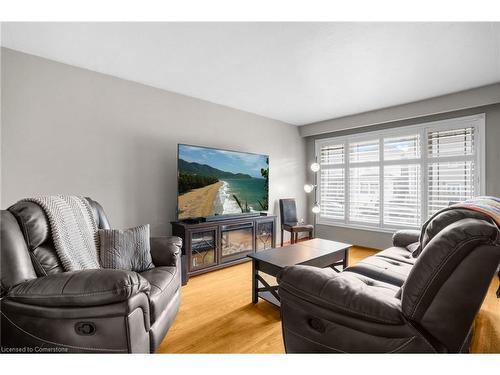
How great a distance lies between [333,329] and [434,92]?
343cm

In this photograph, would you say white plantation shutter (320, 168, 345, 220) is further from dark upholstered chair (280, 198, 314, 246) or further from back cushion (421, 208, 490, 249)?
back cushion (421, 208, 490, 249)

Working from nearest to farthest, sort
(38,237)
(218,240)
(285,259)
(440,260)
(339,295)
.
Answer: (440,260) < (339,295) < (38,237) < (285,259) < (218,240)

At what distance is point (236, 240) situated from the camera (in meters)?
3.34

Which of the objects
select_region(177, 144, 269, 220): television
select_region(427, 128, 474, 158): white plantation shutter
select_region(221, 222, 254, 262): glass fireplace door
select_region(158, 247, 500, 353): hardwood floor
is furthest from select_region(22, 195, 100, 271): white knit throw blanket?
select_region(427, 128, 474, 158): white plantation shutter

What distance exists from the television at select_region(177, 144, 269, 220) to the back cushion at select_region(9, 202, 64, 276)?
1.48m

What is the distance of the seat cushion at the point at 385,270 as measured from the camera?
1664mm

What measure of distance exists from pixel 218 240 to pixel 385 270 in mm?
1915

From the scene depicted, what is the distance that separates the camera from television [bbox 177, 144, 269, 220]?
2910 mm

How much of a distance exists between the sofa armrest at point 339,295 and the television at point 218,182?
1921mm

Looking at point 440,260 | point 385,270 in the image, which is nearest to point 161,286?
point 440,260

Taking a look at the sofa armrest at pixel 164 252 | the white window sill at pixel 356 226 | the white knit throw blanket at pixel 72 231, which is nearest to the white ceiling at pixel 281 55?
the white knit throw blanket at pixel 72 231

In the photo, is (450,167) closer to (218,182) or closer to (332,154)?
(332,154)

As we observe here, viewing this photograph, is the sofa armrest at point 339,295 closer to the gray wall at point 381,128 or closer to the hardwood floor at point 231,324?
the hardwood floor at point 231,324
